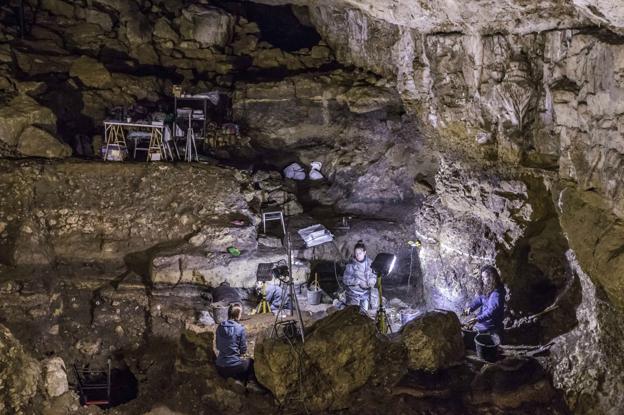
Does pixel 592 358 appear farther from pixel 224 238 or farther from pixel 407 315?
pixel 224 238

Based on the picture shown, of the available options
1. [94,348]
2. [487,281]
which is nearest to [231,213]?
[94,348]

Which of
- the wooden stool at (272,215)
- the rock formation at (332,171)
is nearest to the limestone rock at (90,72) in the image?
the rock formation at (332,171)

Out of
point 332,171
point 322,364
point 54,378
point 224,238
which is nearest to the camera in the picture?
point 322,364

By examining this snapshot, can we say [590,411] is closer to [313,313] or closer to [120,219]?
[313,313]

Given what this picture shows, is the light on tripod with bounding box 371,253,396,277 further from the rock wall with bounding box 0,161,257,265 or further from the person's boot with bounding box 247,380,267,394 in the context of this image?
the person's boot with bounding box 247,380,267,394

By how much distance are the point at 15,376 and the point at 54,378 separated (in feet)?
1.98

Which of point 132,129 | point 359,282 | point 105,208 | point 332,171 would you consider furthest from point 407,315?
point 132,129

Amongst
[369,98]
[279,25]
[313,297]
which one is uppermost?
[279,25]

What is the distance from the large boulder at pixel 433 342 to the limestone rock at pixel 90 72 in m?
11.1

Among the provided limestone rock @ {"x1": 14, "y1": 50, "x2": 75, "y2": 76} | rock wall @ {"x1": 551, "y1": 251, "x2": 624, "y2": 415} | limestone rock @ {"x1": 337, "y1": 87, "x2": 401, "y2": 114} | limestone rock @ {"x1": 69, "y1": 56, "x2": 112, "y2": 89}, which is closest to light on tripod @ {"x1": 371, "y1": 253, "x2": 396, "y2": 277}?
limestone rock @ {"x1": 337, "y1": 87, "x2": 401, "y2": 114}

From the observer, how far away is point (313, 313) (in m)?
10.8

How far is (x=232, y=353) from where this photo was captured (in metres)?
8.80

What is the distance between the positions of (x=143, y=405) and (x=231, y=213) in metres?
5.36

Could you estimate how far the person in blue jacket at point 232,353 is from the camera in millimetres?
8719
